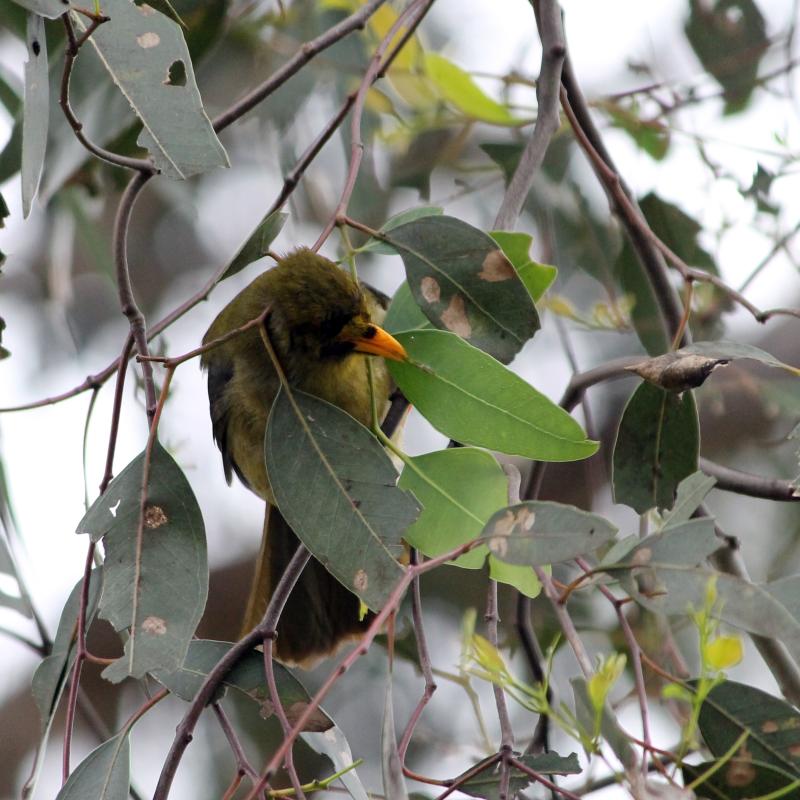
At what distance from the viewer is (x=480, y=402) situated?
184cm

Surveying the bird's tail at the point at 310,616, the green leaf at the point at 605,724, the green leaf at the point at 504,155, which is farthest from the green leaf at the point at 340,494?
the green leaf at the point at 504,155

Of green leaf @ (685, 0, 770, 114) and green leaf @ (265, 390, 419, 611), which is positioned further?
green leaf @ (685, 0, 770, 114)

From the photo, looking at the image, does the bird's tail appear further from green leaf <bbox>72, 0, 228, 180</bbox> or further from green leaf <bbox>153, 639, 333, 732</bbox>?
green leaf <bbox>72, 0, 228, 180</bbox>

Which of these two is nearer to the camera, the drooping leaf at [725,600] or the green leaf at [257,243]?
the drooping leaf at [725,600]

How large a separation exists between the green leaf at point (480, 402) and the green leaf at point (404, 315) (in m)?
0.18

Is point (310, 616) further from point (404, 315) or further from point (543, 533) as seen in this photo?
point (543, 533)

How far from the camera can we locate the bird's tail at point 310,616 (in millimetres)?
2885

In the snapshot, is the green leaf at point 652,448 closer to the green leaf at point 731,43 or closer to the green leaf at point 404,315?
the green leaf at point 404,315

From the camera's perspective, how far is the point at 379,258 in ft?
15.9

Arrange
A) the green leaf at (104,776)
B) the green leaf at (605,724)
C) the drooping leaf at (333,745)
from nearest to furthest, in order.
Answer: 1. the green leaf at (605,724)
2. the green leaf at (104,776)
3. the drooping leaf at (333,745)

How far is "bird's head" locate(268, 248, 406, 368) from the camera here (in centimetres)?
261

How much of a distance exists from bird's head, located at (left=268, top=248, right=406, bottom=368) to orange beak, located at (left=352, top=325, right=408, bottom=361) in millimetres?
66

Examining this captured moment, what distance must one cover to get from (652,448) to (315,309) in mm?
871

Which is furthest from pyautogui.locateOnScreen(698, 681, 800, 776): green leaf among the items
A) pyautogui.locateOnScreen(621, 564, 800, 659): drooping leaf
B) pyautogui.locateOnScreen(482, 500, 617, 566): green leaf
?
pyautogui.locateOnScreen(482, 500, 617, 566): green leaf
